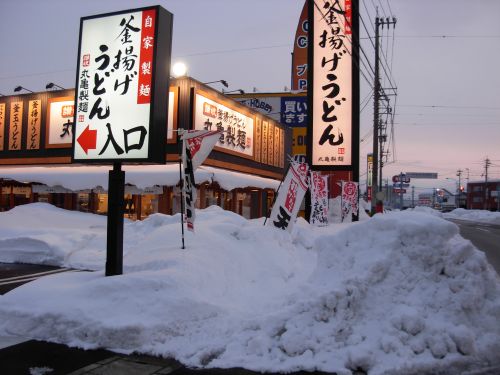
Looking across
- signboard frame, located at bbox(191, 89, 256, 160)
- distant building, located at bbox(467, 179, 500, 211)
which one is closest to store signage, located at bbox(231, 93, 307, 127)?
signboard frame, located at bbox(191, 89, 256, 160)

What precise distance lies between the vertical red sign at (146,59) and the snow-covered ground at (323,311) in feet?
8.99

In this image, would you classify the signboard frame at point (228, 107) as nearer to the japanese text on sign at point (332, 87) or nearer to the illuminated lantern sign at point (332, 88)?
the illuminated lantern sign at point (332, 88)

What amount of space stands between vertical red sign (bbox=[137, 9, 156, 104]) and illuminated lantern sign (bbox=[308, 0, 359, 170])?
1045cm

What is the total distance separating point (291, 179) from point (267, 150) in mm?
15084

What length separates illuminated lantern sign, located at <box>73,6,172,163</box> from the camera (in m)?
6.71

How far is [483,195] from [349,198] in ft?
228

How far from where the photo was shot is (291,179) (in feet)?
40.0

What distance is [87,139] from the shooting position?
7023 mm

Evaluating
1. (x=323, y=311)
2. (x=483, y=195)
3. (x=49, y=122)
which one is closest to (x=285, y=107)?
(x=49, y=122)

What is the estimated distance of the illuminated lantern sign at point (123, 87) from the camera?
6.71m

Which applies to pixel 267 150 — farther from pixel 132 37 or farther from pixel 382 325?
pixel 382 325

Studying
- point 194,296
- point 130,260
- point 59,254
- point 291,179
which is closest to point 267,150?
point 291,179

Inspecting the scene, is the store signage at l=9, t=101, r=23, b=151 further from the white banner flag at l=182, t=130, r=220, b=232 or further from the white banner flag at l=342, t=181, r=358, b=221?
the white banner flag at l=182, t=130, r=220, b=232

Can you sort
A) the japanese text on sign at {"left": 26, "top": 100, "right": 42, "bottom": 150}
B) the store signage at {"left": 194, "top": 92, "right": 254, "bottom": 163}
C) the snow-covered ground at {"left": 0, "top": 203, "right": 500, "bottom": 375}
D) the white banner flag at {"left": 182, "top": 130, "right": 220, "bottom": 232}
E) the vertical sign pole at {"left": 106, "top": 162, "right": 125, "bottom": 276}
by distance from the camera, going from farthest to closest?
the japanese text on sign at {"left": 26, "top": 100, "right": 42, "bottom": 150}
the store signage at {"left": 194, "top": 92, "right": 254, "bottom": 163}
the white banner flag at {"left": 182, "top": 130, "right": 220, "bottom": 232}
the vertical sign pole at {"left": 106, "top": 162, "right": 125, "bottom": 276}
the snow-covered ground at {"left": 0, "top": 203, "right": 500, "bottom": 375}
